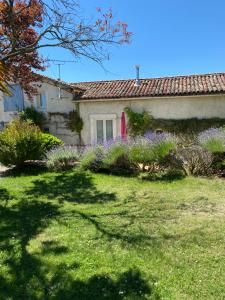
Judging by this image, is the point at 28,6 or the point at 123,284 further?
the point at 28,6

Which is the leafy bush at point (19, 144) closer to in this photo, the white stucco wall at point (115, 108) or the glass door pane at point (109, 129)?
the white stucco wall at point (115, 108)

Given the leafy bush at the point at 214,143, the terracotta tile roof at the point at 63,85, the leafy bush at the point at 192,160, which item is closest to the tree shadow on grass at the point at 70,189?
the leafy bush at the point at 192,160

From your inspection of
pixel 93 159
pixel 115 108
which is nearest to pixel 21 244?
pixel 93 159

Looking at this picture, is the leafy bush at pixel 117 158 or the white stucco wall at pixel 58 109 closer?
the leafy bush at pixel 117 158

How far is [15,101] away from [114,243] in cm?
1910

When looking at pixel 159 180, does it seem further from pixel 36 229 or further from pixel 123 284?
pixel 123 284

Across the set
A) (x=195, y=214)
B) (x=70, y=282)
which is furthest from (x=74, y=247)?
(x=195, y=214)

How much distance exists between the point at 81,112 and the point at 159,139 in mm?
10077

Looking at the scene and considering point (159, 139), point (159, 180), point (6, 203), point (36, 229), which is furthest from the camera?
point (159, 139)

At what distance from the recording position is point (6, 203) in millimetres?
7945

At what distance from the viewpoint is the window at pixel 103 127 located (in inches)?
755

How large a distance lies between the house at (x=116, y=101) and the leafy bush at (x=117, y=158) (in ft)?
19.0

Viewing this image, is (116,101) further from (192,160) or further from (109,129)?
(192,160)

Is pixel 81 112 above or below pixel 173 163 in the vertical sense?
above
